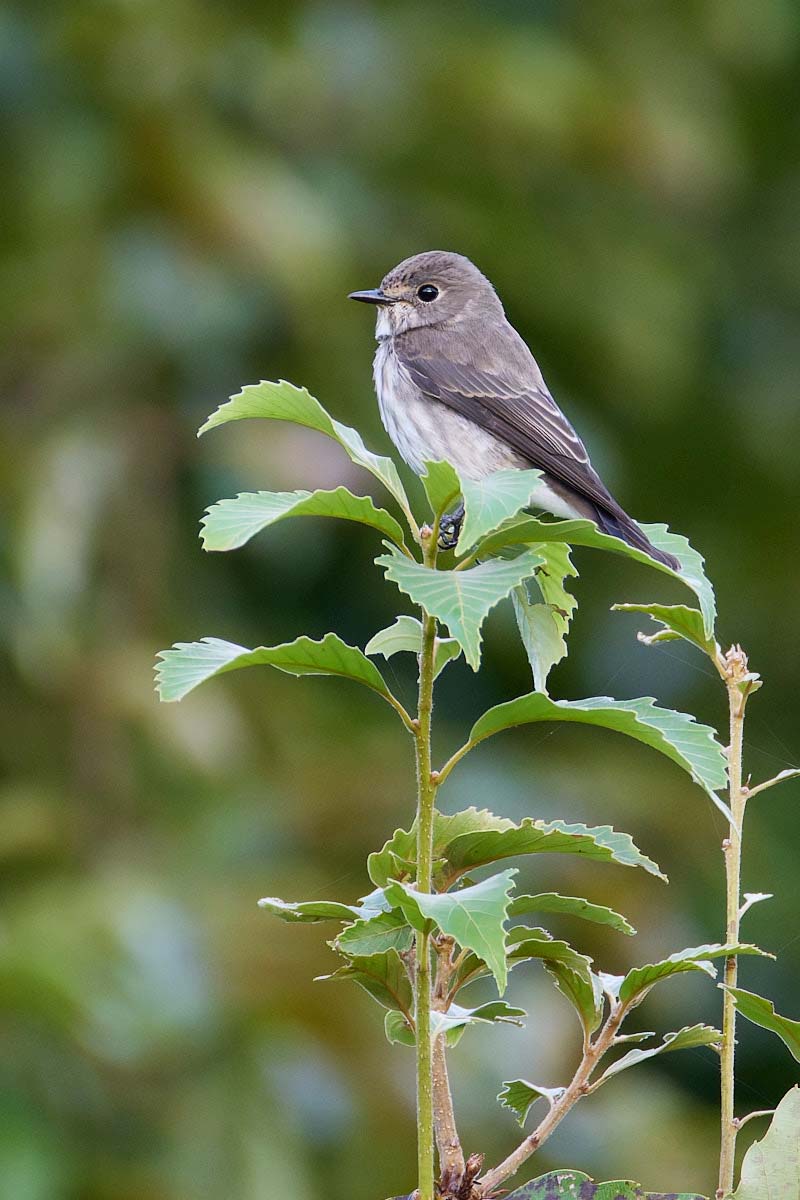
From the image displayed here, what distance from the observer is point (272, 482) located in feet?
20.4

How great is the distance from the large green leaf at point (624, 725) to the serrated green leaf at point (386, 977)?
0.19m

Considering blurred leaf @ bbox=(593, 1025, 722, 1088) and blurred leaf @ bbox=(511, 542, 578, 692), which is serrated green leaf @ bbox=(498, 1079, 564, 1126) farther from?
blurred leaf @ bbox=(511, 542, 578, 692)

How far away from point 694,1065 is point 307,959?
338 cm

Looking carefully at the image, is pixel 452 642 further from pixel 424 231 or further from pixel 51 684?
pixel 424 231

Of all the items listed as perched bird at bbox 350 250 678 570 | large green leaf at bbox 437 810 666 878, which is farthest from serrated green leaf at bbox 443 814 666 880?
perched bird at bbox 350 250 678 570

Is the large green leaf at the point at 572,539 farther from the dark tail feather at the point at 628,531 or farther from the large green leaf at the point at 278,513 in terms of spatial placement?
the dark tail feather at the point at 628,531

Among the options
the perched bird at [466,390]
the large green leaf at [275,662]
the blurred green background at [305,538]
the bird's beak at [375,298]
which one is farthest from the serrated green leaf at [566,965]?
the blurred green background at [305,538]

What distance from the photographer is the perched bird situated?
3174 millimetres

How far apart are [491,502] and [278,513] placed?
16 centimetres

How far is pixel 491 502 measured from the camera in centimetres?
133

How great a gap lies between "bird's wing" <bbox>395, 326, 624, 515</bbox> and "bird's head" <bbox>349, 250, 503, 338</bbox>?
0.08 m

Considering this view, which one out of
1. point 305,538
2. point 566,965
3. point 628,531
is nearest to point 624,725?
point 566,965

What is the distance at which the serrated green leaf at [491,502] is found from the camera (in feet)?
4.20

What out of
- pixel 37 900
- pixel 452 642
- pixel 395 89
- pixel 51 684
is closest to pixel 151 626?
pixel 51 684
